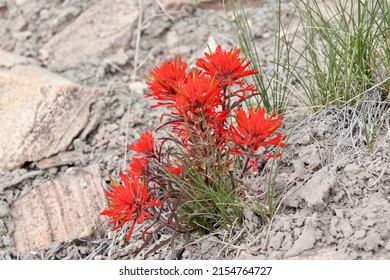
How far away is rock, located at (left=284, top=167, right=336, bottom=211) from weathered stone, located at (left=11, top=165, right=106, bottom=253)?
0.74 m

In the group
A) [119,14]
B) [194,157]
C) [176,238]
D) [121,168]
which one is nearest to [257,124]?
[194,157]

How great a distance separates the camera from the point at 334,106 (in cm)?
208

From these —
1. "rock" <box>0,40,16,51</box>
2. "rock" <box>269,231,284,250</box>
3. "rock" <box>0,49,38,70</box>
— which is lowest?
"rock" <box>269,231,284,250</box>

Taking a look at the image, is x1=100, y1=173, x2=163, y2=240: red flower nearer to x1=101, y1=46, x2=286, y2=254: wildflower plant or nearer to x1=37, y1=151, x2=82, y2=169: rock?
x1=101, y1=46, x2=286, y2=254: wildflower plant

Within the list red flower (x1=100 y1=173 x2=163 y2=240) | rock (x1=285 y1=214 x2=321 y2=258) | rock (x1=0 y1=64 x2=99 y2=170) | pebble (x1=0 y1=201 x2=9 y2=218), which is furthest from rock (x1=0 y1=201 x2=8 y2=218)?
rock (x1=285 y1=214 x2=321 y2=258)

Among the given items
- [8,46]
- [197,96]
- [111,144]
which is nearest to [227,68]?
[197,96]

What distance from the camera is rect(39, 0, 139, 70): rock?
293 cm

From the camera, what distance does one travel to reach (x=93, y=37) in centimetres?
299

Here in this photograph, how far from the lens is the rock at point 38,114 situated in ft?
8.11

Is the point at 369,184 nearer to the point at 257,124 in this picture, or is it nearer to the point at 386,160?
the point at 386,160

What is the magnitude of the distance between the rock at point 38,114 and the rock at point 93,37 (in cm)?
28

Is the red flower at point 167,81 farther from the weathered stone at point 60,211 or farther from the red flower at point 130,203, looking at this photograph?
the weathered stone at point 60,211

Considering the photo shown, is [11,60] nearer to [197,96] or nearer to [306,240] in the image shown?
[197,96]

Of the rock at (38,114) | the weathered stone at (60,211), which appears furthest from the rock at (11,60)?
the weathered stone at (60,211)
